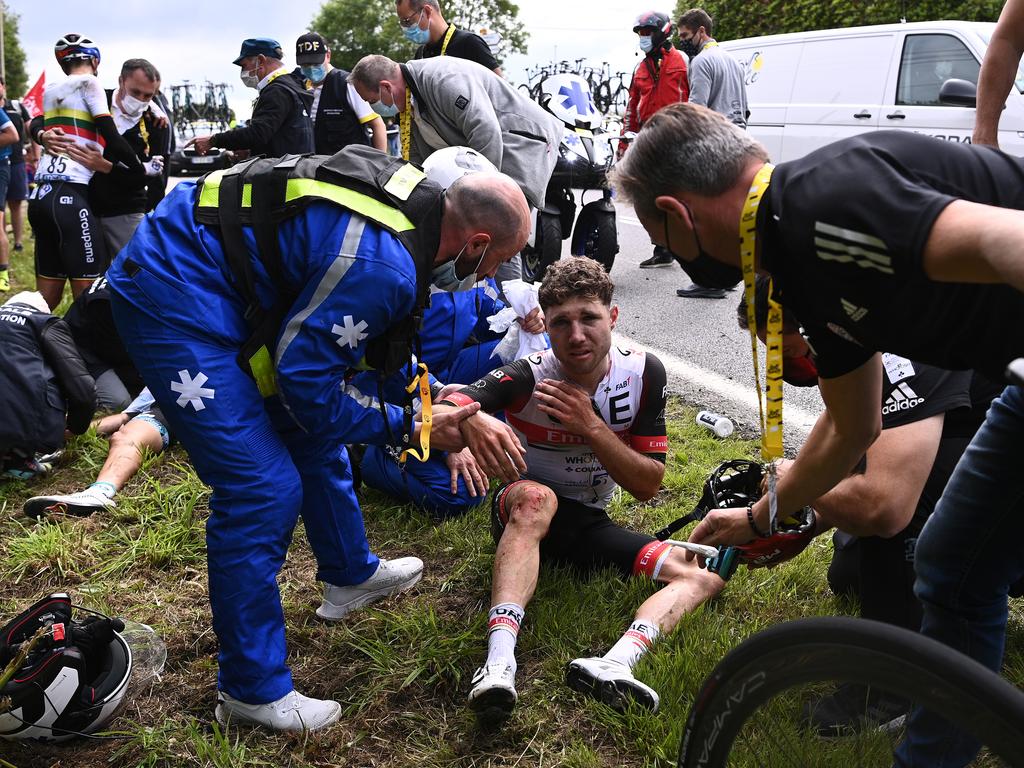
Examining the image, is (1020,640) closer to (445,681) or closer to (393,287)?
(445,681)

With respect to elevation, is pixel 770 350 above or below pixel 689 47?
below

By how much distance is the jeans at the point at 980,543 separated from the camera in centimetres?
187

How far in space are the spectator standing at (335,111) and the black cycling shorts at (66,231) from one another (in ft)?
5.92

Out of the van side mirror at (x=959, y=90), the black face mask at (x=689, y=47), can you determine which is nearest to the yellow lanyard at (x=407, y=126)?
the van side mirror at (x=959, y=90)

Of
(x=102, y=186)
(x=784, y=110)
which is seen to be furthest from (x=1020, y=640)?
(x=784, y=110)

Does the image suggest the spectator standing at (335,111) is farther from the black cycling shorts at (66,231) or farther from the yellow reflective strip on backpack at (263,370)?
the yellow reflective strip on backpack at (263,370)

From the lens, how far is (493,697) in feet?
8.06

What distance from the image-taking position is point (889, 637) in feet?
4.35

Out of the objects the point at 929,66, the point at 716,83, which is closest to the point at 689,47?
the point at 716,83

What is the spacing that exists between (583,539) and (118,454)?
227cm

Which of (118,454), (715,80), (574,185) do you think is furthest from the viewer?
(715,80)

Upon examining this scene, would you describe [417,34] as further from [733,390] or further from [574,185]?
[733,390]

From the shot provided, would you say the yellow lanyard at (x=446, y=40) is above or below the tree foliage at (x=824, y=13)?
above

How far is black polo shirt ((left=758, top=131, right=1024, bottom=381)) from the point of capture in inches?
53.0
